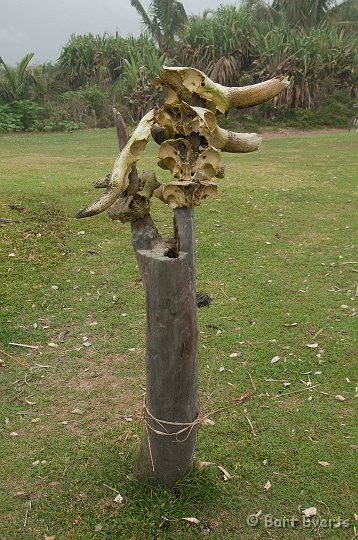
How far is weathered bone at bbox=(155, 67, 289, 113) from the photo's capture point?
239cm

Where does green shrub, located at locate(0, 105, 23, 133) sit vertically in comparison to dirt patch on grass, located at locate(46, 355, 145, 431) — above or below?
above

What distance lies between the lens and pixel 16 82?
17.9 m

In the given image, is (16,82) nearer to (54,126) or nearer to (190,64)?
(54,126)

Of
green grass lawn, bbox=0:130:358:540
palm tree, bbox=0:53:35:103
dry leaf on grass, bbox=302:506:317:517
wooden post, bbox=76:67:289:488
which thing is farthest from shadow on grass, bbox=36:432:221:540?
palm tree, bbox=0:53:35:103

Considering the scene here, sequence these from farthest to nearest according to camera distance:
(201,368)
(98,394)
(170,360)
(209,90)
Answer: (201,368)
(98,394)
(170,360)
(209,90)

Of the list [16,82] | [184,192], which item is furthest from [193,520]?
[16,82]

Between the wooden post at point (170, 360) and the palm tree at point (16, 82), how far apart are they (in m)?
16.5

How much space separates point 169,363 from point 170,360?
0.05 ft

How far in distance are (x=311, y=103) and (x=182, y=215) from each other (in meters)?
17.5

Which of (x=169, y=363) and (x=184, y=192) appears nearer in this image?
(x=184, y=192)

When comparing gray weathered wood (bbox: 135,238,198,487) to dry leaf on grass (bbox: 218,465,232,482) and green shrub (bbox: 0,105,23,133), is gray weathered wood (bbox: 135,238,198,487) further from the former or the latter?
green shrub (bbox: 0,105,23,133)

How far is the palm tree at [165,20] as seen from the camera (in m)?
23.0

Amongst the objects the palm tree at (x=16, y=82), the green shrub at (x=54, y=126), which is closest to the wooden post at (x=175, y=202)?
the green shrub at (x=54, y=126)

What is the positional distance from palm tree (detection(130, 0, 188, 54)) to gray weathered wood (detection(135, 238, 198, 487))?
21984 millimetres
